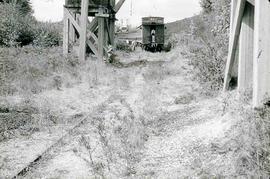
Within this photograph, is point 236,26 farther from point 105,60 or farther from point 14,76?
point 105,60

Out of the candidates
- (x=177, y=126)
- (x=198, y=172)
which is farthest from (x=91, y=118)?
(x=198, y=172)

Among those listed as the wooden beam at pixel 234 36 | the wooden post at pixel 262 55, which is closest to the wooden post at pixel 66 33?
the wooden beam at pixel 234 36

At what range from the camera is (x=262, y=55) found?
4094 mm

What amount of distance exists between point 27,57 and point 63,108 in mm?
5675

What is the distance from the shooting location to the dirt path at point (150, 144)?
408cm

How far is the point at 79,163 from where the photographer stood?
461 cm

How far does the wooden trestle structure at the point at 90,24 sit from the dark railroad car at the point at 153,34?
9550 millimetres

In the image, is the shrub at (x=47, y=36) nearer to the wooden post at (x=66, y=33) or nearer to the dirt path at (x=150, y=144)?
the wooden post at (x=66, y=33)

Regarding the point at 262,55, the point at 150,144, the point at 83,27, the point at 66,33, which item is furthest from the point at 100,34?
the point at 262,55

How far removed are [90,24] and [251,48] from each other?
1042cm

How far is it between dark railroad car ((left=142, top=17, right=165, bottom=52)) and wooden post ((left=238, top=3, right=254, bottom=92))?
63.9ft

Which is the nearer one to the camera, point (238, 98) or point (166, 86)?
point (238, 98)

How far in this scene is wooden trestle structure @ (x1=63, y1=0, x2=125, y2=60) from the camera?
1380 centimetres

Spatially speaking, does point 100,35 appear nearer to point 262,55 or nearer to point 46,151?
point 46,151
